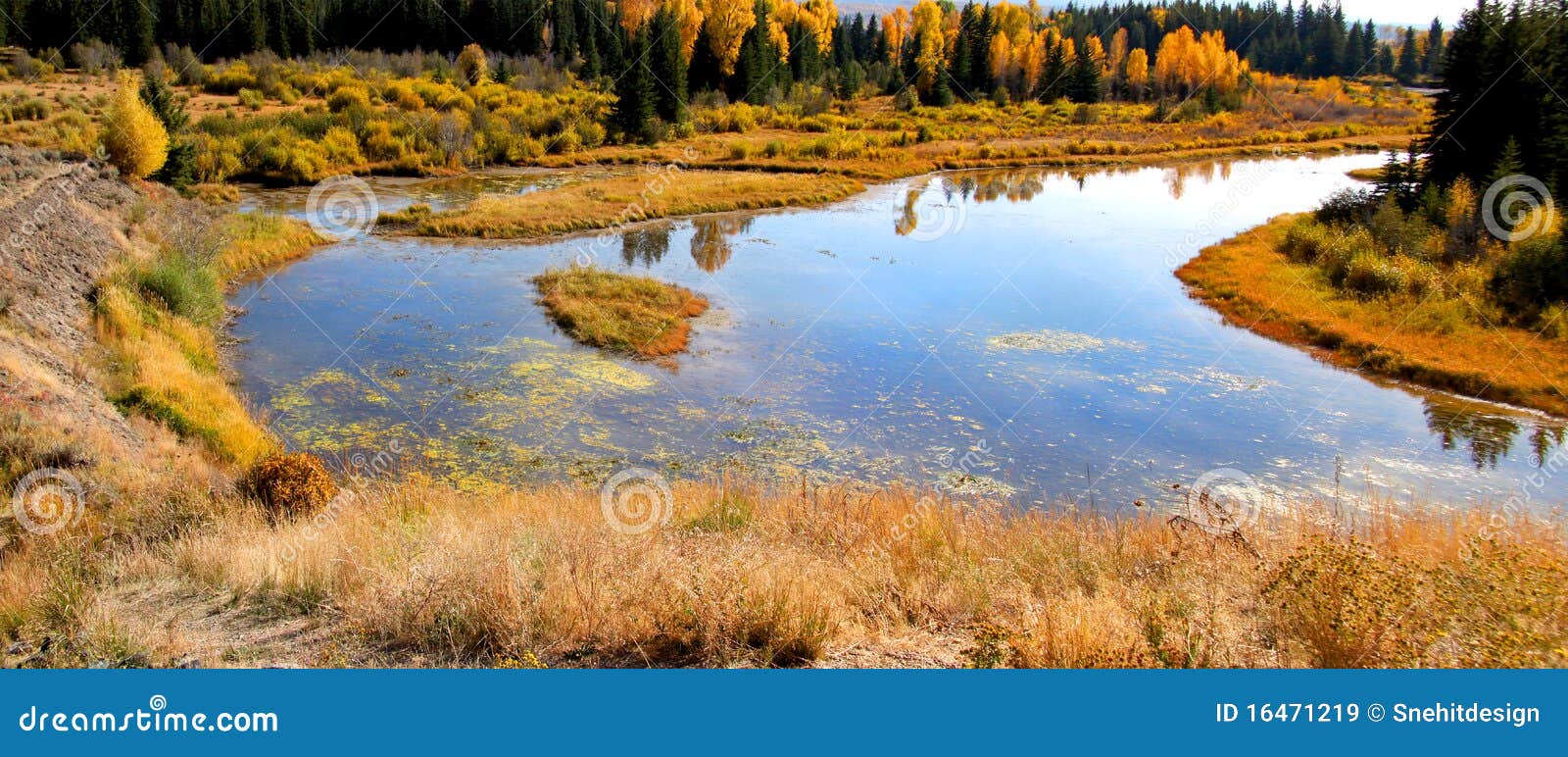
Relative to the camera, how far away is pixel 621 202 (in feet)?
98.8

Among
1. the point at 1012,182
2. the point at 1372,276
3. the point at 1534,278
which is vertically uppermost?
the point at 1012,182

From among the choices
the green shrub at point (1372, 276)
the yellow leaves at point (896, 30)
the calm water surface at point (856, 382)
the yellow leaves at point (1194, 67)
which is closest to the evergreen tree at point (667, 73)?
the calm water surface at point (856, 382)

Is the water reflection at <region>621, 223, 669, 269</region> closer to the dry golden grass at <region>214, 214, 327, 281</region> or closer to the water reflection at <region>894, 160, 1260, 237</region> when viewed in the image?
the water reflection at <region>894, 160, 1260, 237</region>

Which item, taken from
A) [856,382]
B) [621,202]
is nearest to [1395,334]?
[856,382]

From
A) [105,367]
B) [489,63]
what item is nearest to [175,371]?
[105,367]

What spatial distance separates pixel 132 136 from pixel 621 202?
41.7 feet

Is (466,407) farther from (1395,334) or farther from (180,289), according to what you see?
(1395,334)

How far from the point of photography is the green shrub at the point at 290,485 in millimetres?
8141

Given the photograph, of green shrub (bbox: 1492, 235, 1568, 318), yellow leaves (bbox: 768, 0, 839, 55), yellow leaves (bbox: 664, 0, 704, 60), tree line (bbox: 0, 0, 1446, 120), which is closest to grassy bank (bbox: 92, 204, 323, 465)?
green shrub (bbox: 1492, 235, 1568, 318)

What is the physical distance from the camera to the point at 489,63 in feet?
202

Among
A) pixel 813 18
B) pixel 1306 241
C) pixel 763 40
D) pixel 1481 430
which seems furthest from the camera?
pixel 813 18

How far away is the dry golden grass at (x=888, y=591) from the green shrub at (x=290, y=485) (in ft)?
3.26

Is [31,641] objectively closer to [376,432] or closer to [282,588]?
[282,588]

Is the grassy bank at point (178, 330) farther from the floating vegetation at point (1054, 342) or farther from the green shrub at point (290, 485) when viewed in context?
the floating vegetation at point (1054, 342)
